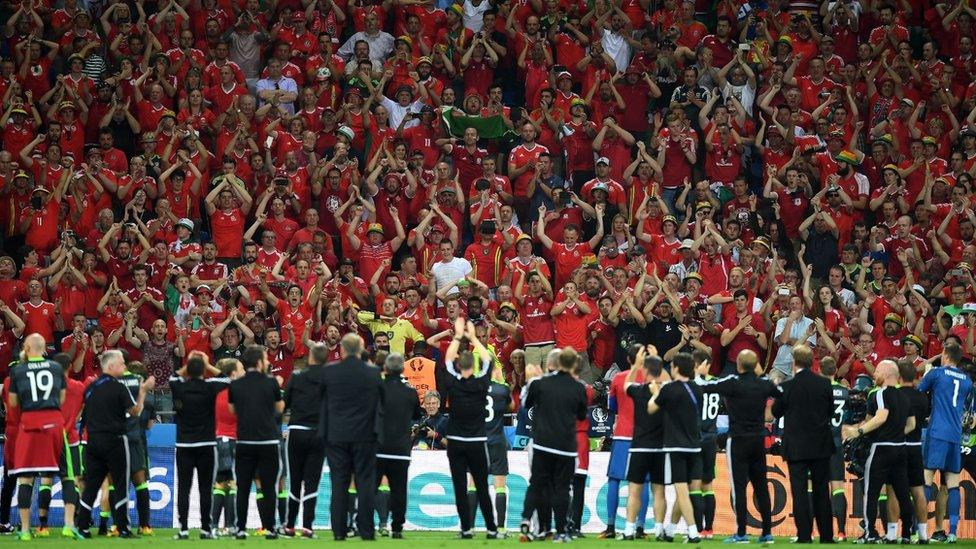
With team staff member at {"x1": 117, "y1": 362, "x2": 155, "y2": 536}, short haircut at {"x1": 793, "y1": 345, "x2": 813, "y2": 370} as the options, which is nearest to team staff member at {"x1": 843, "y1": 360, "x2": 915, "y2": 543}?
short haircut at {"x1": 793, "y1": 345, "x2": 813, "y2": 370}

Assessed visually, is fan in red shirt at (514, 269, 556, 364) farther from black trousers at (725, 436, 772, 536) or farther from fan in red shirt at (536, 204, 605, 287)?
black trousers at (725, 436, 772, 536)

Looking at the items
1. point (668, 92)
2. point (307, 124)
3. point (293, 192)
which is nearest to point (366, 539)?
point (293, 192)

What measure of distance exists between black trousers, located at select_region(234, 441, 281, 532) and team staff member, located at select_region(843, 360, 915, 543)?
6.65m

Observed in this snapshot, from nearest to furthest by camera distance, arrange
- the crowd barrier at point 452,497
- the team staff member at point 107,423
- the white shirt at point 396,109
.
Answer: the team staff member at point 107,423 < the crowd barrier at point 452,497 < the white shirt at point 396,109

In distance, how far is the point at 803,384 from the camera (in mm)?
17469

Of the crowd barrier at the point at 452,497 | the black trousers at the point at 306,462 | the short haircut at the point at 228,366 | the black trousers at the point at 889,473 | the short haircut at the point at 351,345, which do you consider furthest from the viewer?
the crowd barrier at the point at 452,497

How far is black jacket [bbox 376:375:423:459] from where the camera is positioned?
17281 mm

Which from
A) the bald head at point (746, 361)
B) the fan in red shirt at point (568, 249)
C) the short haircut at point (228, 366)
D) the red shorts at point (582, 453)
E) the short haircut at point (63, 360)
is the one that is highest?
the fan in red shirt at point (568, 249)

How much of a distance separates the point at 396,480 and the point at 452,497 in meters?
3.49

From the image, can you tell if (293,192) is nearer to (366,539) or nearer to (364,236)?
(364,236)

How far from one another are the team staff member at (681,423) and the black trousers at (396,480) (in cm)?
289

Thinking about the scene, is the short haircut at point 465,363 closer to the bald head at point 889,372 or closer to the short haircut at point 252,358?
the short haircut at point 252,358

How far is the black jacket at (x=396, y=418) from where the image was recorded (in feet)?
56.7

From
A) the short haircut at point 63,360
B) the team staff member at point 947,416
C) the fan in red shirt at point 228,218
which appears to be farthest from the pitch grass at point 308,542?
the fan in red shirt at point 228,218
